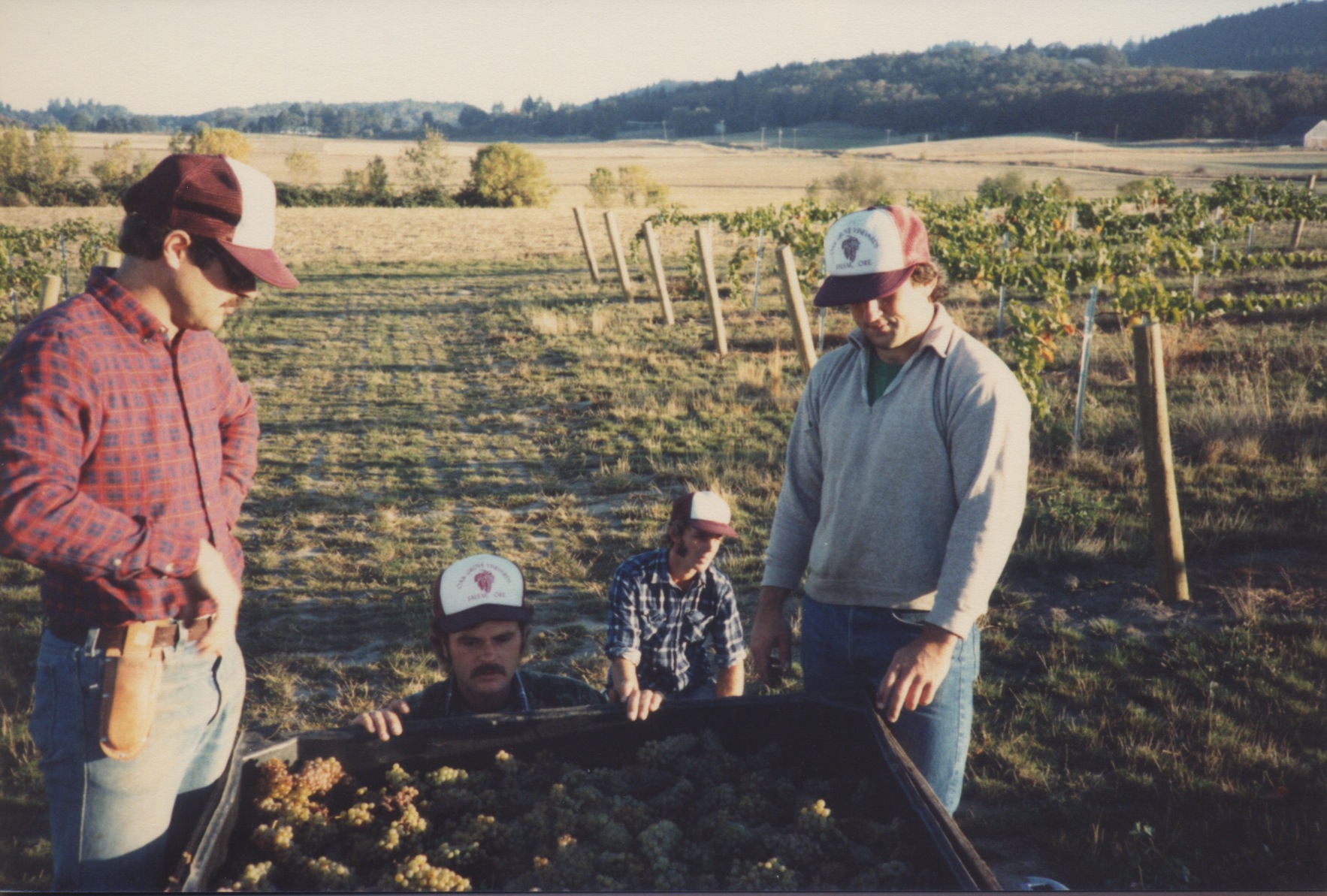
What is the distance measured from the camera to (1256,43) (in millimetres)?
3965

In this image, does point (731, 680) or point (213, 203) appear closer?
point (213, 203)

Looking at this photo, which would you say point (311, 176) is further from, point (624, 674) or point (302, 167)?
point (624, 674)

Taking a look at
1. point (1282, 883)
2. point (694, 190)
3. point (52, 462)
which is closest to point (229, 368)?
point (52, 462)

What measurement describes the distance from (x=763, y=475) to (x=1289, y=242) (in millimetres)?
16997

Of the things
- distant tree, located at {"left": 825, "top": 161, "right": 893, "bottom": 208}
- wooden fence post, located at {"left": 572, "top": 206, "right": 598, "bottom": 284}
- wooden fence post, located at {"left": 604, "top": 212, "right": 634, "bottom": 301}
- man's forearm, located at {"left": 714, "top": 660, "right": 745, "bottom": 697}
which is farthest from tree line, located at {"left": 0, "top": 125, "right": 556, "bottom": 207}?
man's forearm, located at {"left": 714, "top": 660, "right": 745, "bottom": 697}

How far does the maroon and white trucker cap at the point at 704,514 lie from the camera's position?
114 inches

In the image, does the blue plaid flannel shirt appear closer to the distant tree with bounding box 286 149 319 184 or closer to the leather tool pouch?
the leather tool pouch

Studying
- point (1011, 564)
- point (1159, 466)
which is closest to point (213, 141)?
point (1011, 564)

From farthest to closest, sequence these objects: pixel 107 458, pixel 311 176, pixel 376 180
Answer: pixel 311 176
pixel 376 180
pixel 107 458

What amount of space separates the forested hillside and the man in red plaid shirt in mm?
3133

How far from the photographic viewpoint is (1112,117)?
1166cm

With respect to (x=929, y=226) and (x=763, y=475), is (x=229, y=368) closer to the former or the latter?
(x=763, y=475)

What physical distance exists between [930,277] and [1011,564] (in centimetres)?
356

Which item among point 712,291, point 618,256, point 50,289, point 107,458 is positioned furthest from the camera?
point 618,256
